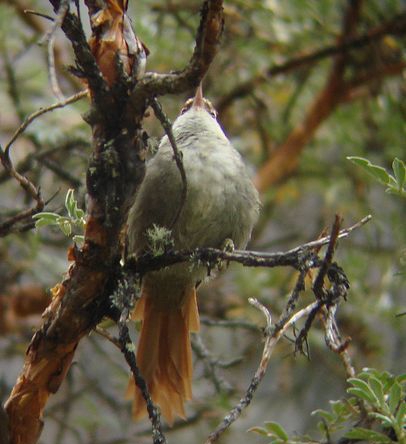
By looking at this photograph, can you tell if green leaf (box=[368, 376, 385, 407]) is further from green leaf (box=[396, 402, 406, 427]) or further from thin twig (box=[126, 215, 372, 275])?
thin twig (box=[126, 215, 372, 275])

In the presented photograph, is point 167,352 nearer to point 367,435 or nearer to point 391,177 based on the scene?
point 367,435

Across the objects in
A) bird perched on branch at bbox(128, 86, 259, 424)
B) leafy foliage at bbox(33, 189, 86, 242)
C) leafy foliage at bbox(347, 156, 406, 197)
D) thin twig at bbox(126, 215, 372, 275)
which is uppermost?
bird perched on branch at bbox(128, 86, 259, 424)

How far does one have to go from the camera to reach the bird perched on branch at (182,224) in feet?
8.52

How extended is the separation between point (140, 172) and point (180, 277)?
3.83 ft

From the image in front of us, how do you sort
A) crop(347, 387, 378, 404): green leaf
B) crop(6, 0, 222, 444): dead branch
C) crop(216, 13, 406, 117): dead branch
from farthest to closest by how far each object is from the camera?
crop(216, 13, 406, 117): dead branch
crop(347, 387, 378, 404): green leaf
crop(6, 0, 222, 444): dead branch

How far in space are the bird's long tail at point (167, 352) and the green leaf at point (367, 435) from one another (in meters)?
0.90

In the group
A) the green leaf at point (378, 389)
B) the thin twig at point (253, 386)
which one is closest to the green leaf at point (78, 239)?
the thin twig at point (253, 386)

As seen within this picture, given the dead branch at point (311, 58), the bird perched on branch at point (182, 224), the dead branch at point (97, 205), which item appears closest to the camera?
the dead branch at point (97, 205)

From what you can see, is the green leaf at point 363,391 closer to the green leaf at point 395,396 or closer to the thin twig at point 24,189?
the green leaf at point 395,396

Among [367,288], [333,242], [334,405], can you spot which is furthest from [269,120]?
[333,242]

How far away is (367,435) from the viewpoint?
189cm

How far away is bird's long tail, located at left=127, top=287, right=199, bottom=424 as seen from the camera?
9.09ft

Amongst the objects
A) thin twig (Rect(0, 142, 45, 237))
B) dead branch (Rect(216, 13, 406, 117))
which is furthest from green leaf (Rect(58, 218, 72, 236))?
dead branch (Rect(216, 13, 406, 117))

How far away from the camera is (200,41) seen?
152 centimetres
